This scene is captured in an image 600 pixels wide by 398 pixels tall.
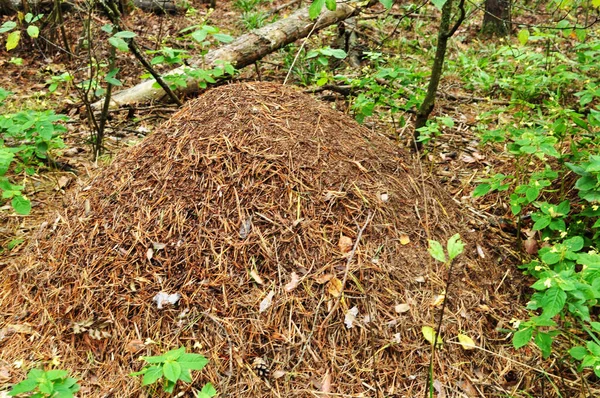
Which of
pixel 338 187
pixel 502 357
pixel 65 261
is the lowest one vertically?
pixel 502 357

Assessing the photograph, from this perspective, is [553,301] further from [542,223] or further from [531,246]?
[531,246]

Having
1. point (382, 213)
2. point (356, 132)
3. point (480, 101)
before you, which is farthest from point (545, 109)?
point (382, 213)

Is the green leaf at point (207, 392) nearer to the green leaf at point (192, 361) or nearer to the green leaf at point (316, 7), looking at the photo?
the green leaf at point (192, 361)

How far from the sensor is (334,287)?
2174 millimetres

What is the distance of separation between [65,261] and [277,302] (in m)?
1.22

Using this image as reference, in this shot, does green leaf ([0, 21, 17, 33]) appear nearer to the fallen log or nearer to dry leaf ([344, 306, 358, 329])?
the fallen log

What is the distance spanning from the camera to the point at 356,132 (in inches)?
114

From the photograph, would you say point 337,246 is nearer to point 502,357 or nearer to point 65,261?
point 502,357

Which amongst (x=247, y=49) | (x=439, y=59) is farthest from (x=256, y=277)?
(x=247, y=49)

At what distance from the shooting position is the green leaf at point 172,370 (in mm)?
1689

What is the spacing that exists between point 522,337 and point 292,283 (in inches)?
40.9

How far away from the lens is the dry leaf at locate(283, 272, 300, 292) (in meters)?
2.16

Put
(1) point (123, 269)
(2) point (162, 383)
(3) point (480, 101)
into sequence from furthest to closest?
(3) point (480, 101) < (1) point (123, 269) < (2) point (162, 383)

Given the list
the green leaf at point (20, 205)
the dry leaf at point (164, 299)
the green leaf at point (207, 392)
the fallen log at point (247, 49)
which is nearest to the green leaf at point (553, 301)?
the green leaf at point (207, 392)
